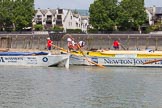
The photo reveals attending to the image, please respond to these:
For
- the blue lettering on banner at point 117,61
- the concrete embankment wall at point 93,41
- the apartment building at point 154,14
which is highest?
the apartment building at point 154,14

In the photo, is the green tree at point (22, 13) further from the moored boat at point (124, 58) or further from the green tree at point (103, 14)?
the moored boat at point (124, 58)

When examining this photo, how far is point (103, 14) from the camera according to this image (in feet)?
325

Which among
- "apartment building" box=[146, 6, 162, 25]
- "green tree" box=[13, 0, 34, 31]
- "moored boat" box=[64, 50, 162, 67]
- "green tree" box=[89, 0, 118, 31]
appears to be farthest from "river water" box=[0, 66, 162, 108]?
"apartment building" box=[146, 6, 162, 25]

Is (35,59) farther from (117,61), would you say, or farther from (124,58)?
(124,58)

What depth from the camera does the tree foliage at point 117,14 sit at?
98375mm

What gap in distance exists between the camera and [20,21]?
102m

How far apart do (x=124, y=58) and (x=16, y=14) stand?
185 feet

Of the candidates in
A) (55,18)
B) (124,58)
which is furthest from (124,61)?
(55,18)

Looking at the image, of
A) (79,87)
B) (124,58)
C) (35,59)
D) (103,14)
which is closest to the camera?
(79,87)

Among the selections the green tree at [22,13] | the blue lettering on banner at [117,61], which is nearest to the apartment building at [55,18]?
the green tree at [22,13]

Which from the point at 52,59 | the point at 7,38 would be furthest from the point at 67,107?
the point at 7,38

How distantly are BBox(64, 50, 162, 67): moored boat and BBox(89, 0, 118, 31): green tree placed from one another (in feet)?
160

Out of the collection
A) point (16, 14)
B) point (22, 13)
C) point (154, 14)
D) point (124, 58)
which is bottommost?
point (124, 58)

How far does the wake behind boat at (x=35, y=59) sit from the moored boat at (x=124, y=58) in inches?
96.5
